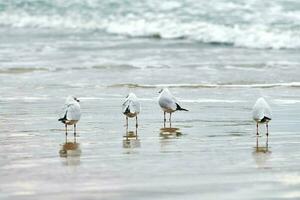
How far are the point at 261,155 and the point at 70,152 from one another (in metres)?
1.80

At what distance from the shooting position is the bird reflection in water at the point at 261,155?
790 cm

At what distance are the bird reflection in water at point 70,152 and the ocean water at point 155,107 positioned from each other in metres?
0.02

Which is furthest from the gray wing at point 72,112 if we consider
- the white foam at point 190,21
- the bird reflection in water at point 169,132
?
the white foam at point 190,21

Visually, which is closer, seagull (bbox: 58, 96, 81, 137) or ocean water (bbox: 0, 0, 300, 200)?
ocean water (bbox: 0, 0, 300, 200)

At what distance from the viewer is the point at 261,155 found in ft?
27.5

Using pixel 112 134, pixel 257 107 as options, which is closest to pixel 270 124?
pixel 257 107

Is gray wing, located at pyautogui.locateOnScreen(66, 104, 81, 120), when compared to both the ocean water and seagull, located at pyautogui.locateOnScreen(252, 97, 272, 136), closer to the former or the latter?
the ocean water

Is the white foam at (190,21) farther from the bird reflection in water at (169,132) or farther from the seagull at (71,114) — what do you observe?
the seagull at (71,114)

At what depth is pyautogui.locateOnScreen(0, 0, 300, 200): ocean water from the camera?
7.14m

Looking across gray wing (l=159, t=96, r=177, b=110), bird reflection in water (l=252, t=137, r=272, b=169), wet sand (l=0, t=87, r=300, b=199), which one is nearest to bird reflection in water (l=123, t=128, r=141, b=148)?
wet sand (l=0, t=87, r=300, b=199)

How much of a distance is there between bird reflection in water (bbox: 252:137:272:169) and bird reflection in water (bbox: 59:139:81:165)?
1.61 metres

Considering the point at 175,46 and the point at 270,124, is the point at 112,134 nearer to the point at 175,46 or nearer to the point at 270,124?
the point at 270,124

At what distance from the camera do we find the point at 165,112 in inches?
420

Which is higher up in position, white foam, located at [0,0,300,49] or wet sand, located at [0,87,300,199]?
white foam, located at [0,0,300,49]
